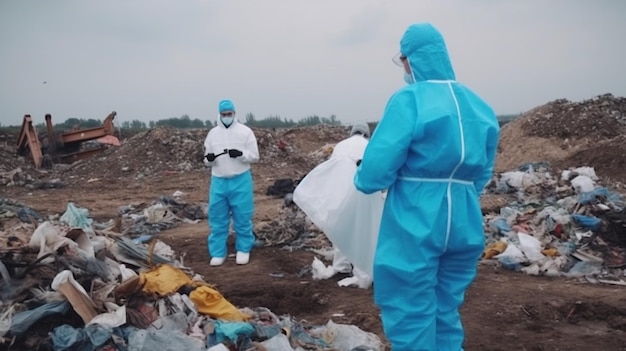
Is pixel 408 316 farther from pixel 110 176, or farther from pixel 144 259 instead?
pixel 110 176

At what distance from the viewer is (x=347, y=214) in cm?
387

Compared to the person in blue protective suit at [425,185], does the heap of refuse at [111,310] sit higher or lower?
lower

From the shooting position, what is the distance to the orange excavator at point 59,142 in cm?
1669

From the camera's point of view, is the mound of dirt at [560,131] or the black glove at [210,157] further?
the mound of dirt at [560,131]

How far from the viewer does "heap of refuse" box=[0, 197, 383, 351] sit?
286cm

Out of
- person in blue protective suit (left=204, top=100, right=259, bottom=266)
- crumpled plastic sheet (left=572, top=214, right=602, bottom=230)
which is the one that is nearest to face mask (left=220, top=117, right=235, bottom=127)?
person in blue protective suit (left=204, top=100, right=259, bottom=266)

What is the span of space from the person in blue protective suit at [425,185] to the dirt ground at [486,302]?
1225 mm

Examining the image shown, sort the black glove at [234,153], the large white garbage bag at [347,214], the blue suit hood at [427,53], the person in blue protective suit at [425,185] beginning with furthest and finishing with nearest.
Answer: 1. the black glove at [234,153]
2. the large white garbage bag at [347,214]
3. the blue suit hood at [427,53]
4. the person in blue protective suit at [425,185]

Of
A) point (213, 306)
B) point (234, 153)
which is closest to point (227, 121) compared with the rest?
point (234, 153)

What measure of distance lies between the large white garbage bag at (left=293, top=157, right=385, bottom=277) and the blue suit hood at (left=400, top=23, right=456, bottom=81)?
1333mm

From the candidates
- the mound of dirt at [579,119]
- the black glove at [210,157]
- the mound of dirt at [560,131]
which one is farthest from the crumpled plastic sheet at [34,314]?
the mound of dirt at [579,119]

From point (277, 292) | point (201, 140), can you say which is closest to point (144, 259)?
point (277, 292)

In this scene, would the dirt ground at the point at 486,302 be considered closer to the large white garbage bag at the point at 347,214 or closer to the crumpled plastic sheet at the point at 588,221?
the large white garbage bag at the point at 347,214

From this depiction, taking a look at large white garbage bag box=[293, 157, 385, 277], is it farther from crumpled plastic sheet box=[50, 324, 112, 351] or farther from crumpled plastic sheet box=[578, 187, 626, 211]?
crumpled plastic sheet box=[578, 187, 626, 211]
